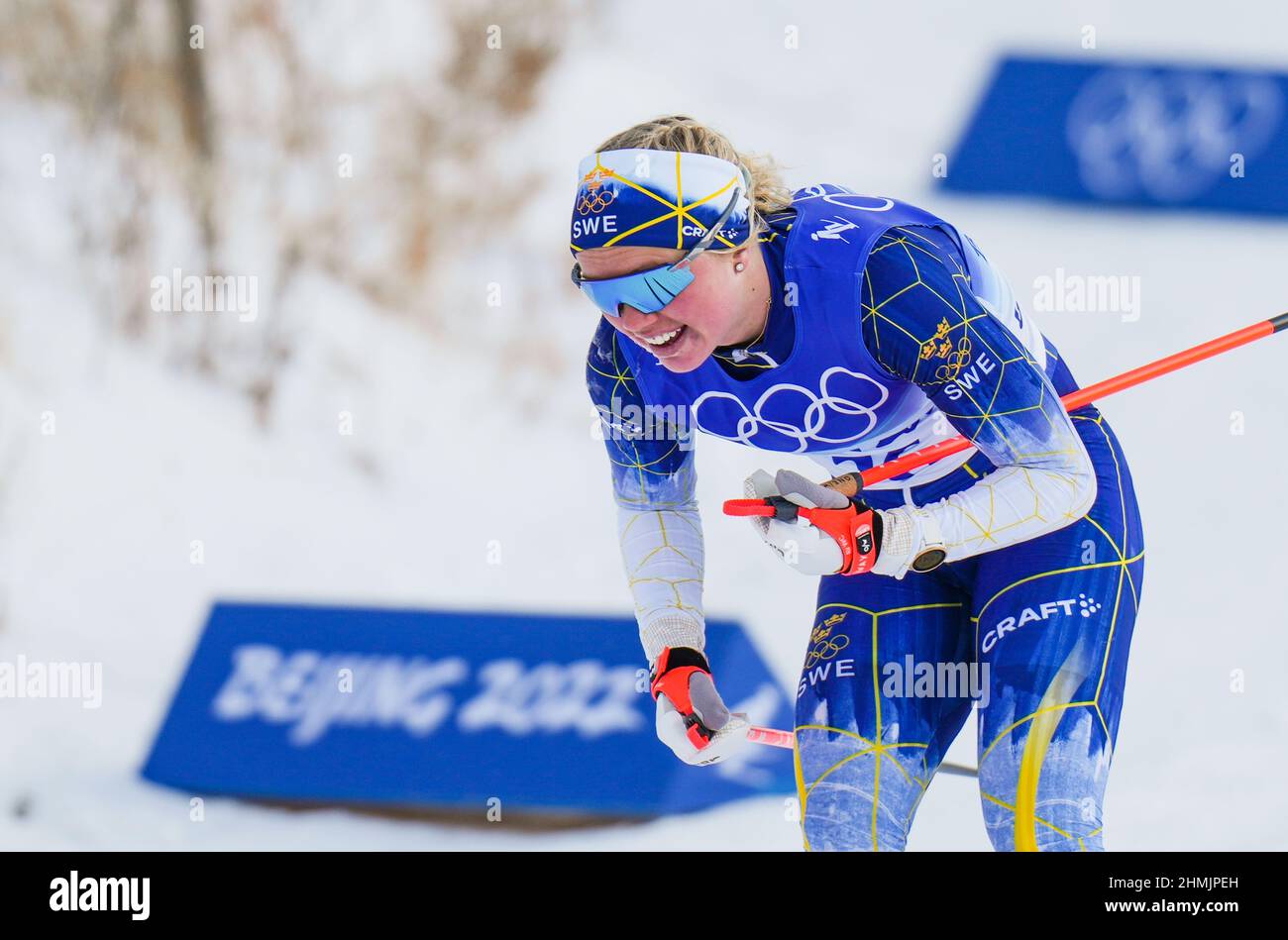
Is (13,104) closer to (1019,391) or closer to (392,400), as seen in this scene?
(392,400)

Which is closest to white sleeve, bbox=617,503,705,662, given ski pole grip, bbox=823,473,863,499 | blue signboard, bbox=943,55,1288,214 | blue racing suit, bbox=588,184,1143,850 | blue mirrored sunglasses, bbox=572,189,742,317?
blue racing suit, bbox=588,184,1143,850

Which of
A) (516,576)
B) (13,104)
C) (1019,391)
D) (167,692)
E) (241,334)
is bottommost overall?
(167,692)

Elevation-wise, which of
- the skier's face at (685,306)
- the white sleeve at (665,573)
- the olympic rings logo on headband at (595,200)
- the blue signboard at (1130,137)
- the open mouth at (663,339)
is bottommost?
the white sleeve at (665,573)

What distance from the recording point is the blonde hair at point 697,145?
234cm

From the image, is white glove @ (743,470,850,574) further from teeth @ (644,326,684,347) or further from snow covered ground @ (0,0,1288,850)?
snow covered ground @ (0,0,1288,850)

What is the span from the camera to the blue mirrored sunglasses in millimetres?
2232

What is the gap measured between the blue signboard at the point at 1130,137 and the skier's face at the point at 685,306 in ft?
14.0

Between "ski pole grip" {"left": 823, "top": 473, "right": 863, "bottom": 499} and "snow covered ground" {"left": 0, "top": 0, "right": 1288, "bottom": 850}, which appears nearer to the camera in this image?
"ski pole grip" {"left": 823, "top": 473, "right": 863, "bottom": 499}

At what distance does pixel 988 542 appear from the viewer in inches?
89.7

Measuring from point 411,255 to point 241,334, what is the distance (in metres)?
0.77

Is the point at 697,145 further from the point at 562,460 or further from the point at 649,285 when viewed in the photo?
the point at 562,460

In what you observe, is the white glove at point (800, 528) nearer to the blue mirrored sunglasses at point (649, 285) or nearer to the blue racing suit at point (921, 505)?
the blue racing suit at point (921, 505)

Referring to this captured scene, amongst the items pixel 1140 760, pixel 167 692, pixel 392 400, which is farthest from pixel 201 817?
pixel 1140 760

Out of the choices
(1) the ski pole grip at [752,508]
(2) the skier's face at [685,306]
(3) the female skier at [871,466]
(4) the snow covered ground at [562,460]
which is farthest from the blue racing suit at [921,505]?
(4) the snow covered ground at [562,460]
